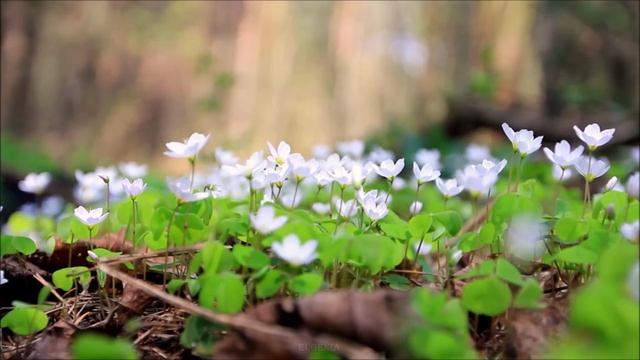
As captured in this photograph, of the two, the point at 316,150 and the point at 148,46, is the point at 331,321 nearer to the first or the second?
the point at 316,150

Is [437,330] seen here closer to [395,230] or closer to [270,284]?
[270,284]

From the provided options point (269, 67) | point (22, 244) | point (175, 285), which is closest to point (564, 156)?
point (175, 285)

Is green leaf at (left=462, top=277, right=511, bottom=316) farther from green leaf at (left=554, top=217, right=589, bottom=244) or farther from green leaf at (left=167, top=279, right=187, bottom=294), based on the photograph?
green leaf at (left=167, top=279, right=187, bottom=294)

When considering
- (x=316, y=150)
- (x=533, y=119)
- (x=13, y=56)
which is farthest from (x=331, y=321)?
(x=13, y=56)

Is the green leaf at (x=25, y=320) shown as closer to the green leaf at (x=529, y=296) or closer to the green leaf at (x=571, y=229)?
the green leaf at (x=529, y=296)

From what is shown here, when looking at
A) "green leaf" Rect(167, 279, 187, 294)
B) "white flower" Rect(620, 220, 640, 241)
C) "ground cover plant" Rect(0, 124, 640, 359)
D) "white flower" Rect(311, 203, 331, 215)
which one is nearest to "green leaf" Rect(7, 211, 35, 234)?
"ground cover plant" Rect(0, 124, 640, 359)
